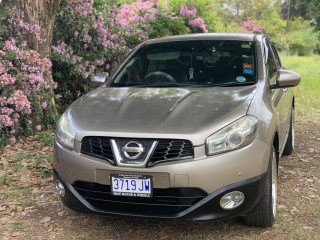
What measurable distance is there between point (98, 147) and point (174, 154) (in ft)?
1.84

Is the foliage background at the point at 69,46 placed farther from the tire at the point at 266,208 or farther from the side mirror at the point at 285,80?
the tire at the point at 266,208

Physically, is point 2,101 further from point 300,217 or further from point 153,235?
point 300,217

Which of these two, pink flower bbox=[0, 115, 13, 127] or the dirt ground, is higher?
pink flower bbox=[0, 115, 13, 127]

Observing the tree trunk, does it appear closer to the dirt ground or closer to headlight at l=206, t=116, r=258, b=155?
the dirt ground

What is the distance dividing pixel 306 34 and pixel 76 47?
39.2 metres

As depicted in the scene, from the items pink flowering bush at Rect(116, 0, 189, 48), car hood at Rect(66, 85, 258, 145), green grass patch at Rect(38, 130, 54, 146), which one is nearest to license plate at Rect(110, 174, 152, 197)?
car hood at Rect(66, 85, 258, 145)

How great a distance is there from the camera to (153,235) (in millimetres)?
3482

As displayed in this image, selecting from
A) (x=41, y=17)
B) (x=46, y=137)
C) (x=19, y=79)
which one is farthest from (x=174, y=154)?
(x=41, y=17)

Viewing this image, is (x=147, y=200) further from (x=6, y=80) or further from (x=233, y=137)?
(x=6, y=80)

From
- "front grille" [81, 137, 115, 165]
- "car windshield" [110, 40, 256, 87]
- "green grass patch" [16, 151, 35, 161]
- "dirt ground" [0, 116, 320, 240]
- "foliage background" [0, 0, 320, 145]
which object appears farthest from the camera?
"foliage background" [0, 0, 320, 145]

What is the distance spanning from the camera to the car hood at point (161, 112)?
301 cm

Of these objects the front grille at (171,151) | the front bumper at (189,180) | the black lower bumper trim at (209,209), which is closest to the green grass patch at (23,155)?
the front bumper at (189,180)

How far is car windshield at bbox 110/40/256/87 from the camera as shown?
409 cm

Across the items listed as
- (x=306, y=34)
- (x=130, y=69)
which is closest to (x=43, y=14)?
(x=130, y=69)
